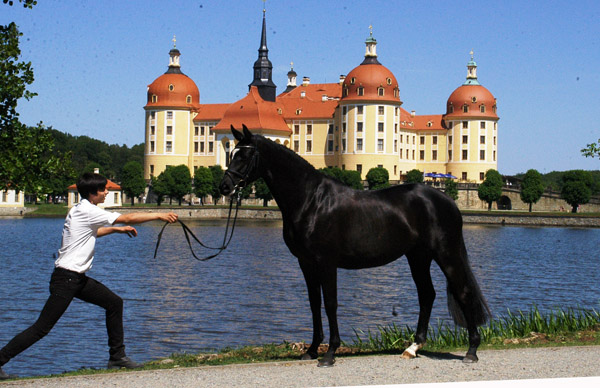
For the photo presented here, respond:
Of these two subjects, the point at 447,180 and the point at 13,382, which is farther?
the point at 447,180

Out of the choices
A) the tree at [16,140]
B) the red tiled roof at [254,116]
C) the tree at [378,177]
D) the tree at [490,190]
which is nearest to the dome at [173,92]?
the red tiled roof at [254,116]

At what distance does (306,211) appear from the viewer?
7.42 meters

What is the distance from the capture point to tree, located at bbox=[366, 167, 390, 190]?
87500 millimetres

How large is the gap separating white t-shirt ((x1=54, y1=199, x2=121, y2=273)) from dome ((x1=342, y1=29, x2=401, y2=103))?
289 feet

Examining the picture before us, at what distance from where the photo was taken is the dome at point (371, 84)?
3698 inches

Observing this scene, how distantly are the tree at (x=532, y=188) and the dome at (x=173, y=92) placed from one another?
46253mm

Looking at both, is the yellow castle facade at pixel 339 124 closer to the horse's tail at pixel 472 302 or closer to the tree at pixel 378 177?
the tree at pixel 378 177

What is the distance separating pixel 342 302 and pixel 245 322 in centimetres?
448

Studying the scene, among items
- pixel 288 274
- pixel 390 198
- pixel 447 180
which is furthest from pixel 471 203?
pixel 390 198

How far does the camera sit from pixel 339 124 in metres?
97.9

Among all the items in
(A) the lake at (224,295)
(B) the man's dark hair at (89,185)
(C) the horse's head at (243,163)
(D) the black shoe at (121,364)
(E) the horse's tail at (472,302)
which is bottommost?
(A) the lake at (224,295)

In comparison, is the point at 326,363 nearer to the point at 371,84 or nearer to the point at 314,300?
the point at 314,300

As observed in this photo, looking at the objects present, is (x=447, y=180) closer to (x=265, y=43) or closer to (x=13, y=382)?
(x=265, y=43)

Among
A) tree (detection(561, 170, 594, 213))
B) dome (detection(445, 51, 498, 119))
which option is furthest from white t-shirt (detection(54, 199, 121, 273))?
dome (detection(445, 51, 498, 119))
